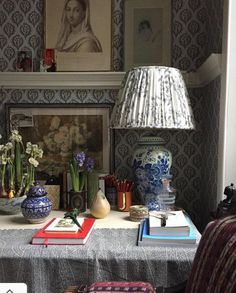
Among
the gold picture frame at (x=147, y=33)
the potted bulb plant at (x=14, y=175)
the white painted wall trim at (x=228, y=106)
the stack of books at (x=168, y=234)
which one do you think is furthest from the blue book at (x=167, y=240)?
the gold picture frame at (x=147, y=33)

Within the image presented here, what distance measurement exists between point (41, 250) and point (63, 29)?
1425 millimetres

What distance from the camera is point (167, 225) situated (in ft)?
4.42

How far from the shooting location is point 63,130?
217 cm

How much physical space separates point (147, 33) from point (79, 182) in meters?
1.01

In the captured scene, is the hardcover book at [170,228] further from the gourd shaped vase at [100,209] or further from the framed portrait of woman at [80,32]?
the framed portrait of woman at [80,32]

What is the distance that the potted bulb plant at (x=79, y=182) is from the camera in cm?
180

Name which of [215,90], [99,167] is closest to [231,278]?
[215,90]

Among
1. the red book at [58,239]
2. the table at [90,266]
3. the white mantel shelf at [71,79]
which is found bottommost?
the table at [90,266]

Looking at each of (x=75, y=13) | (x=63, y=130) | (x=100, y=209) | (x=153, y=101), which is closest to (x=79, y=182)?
(x=100, y=209)

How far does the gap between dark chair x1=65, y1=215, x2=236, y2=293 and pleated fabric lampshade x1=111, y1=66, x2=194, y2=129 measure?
62cm

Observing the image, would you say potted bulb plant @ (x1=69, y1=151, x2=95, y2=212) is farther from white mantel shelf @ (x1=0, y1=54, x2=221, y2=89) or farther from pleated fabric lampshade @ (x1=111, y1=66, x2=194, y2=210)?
white mantel shelf @ (x1=0, y1=54, x2=221, y2=89)

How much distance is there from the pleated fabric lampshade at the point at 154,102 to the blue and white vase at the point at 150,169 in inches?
9.0

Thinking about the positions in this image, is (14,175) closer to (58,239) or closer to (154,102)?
(58,239)

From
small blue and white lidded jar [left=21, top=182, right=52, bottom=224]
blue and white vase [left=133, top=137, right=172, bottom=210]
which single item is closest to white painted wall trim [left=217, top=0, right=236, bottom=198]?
blue and white vase [left=133, top=137, right=172, bottom=210]
